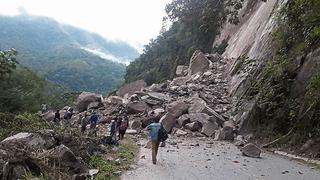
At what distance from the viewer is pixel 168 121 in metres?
24.8

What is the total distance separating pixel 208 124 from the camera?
23844mm

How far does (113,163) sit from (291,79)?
36.9 ft

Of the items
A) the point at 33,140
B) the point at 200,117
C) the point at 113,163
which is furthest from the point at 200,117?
the point at 33,140

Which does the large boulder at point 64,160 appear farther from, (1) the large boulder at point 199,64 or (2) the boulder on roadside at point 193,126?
(1) the large boulder at point 199,64

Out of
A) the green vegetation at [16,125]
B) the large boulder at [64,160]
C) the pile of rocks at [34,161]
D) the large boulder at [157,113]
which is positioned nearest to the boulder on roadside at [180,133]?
the large boulder at [157,113]

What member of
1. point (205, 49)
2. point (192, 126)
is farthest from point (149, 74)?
point (192, 126)

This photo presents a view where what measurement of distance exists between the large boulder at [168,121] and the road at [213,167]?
18.6 feet

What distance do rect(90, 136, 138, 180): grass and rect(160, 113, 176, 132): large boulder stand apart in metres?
7.04

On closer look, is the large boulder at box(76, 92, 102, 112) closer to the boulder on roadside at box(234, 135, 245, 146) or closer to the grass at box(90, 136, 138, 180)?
the boulder on roadside at box(234, 135, 245, 146)

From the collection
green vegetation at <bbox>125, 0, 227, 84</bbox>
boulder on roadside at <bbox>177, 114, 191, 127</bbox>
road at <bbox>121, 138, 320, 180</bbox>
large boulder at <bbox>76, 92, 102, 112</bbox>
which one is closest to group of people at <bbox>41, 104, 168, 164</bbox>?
road at <bbox>121, 138, 320, 180</bbox>

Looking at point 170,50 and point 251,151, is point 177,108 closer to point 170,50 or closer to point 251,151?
point 251,151

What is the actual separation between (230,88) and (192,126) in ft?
24.7

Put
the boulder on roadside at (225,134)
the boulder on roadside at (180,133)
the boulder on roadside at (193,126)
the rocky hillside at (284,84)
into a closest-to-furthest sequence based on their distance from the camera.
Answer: the rocky hillside at (284,84) → the boulder on roadside at (225,134) → the boulder on roadside at (180,133) → the boulder on roadside at (193,126)

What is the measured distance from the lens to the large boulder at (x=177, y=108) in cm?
2625
